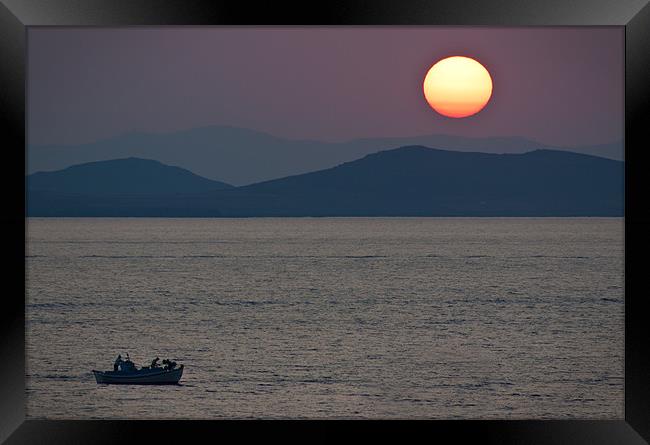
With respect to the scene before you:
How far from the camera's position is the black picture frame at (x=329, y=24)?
8.32 ft

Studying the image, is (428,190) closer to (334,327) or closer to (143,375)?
(334,327)

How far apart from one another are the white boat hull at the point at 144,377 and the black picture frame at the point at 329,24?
18305 mm

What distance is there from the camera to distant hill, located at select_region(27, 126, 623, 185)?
2042 inches

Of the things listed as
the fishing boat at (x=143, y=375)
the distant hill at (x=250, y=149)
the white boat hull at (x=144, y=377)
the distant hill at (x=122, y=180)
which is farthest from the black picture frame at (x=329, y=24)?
the distant hill at (x=122, y=180)

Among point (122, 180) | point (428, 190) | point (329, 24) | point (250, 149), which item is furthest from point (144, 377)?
point (428, 190)

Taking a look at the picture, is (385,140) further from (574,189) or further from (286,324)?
(286,324)

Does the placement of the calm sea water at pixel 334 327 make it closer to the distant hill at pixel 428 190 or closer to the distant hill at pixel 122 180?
the distant hill at pixel 428 190

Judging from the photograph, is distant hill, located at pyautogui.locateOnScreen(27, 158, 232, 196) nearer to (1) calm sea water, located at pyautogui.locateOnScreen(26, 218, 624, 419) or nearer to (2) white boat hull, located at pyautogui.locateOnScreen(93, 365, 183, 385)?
(1) calm sea water, located at pyautogui.locateOnScreen(26, 218, 624, 419)

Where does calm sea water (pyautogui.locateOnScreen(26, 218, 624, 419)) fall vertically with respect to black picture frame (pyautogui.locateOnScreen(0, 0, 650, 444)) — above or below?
below

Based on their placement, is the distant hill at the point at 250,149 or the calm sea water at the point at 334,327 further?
the distant hill at the point at 250,149

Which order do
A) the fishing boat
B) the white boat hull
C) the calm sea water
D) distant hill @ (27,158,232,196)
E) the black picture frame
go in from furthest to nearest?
1. distant hill @ (27,158,232,196)
2. the fishing boat
3. the white boat hull
4. the calm sea water
5. the black picture frame

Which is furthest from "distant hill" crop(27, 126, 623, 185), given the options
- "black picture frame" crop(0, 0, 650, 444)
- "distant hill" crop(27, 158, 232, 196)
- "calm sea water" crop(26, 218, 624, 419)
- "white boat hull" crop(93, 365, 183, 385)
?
"black picture frame" crop(0, 0, 650, 444)

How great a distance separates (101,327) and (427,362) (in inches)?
498

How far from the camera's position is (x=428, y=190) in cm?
5800
